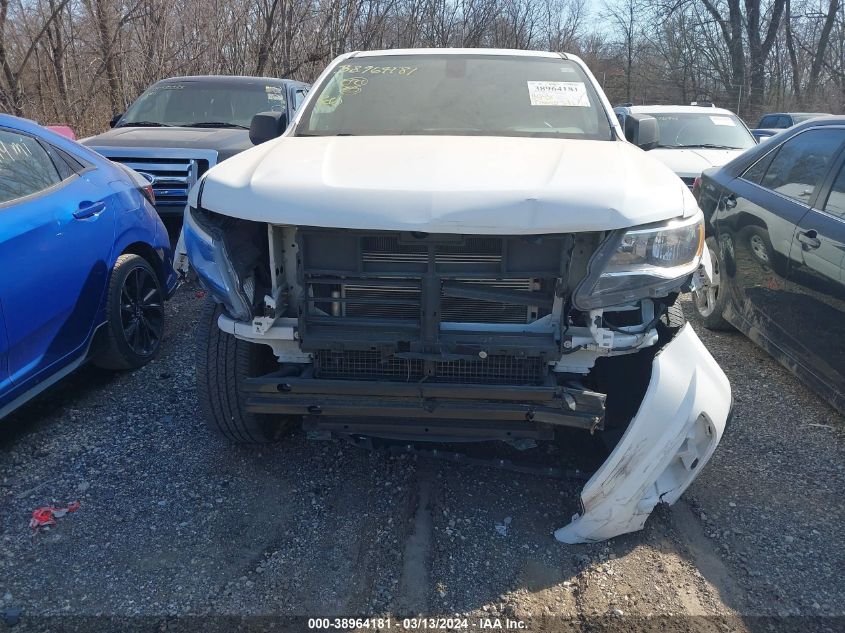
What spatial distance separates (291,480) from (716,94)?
31.4 meters

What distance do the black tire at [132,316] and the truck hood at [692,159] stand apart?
595 cm

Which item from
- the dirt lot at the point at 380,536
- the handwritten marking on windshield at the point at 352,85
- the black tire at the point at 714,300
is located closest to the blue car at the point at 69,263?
the dirt lot at the point at 380,536

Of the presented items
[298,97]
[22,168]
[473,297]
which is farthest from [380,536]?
[298,97]

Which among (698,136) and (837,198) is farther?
(698,136)

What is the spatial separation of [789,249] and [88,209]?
412cm

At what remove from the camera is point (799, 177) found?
425 cm

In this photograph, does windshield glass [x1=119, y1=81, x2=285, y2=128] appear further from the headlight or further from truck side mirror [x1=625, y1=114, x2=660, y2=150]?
the headlight

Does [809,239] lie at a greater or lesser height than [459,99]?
lesser

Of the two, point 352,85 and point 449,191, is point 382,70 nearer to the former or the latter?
point 352,85

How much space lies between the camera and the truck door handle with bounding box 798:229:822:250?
3.76m

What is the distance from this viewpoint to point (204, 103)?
8.17 m

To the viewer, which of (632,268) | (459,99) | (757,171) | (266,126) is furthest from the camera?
(757,171)

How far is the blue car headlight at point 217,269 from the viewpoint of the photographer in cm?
272

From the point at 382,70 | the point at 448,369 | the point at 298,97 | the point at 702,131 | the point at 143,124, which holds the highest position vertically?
the point at 382,70
